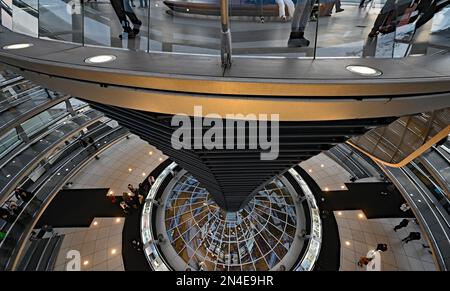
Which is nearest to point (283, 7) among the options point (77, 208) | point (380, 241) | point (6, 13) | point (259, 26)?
point (259, 26)

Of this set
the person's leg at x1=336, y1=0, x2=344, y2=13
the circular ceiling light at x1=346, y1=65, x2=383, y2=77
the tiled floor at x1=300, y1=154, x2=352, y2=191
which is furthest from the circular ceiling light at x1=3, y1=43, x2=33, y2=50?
the tiled floor at x1=300, y1=154, x2=352, y2=191

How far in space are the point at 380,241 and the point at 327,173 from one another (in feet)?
16.5

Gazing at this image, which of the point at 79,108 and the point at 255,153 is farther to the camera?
the point at 79,108

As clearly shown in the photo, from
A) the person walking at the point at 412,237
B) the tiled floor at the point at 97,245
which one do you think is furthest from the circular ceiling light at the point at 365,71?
the person walking at the point at 412,237

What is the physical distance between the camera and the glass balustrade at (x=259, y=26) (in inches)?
170

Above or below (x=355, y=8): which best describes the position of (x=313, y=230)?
below

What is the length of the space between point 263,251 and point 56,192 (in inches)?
439

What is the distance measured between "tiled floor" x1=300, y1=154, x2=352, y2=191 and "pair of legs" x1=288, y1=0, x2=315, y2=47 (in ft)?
40.4

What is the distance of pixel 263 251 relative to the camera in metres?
12.4

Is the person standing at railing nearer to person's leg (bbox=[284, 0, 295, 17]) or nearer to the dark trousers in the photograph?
the dark trousers

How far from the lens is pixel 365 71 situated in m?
3.11

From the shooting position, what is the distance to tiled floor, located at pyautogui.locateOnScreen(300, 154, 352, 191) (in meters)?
15.9

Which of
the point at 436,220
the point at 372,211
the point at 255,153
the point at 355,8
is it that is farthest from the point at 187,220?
the point at 436,220

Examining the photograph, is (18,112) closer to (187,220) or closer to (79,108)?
(79,108)
